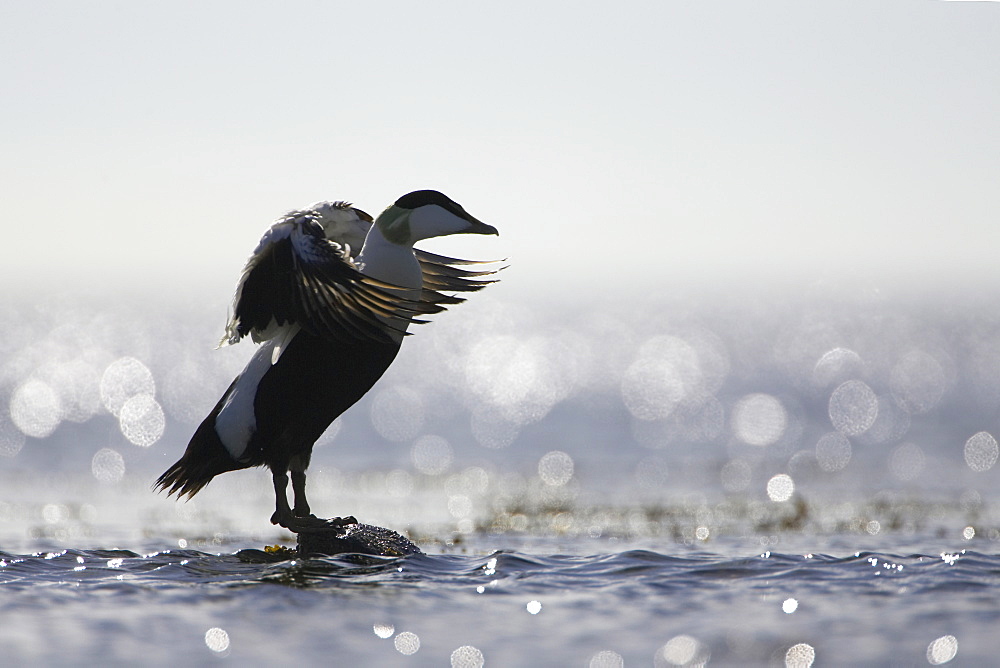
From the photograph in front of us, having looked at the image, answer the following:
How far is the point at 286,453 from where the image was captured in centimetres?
716

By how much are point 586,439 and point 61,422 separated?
53.8ft

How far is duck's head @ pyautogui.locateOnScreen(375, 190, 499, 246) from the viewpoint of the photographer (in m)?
7.09

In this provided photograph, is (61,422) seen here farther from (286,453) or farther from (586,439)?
(286,453)

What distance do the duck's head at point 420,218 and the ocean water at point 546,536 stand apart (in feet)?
7.08

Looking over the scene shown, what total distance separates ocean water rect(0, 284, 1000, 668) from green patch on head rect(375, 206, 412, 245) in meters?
2.12

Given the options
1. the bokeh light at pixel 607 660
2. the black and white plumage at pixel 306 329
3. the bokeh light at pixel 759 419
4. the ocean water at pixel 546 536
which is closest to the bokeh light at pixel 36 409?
the ocean water at pixel 546 536

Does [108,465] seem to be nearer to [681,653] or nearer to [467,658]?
[467,658]

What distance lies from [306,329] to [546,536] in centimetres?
466

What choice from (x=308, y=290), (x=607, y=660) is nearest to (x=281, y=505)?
(x=308, y=290)

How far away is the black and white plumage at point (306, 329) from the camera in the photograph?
6562mm

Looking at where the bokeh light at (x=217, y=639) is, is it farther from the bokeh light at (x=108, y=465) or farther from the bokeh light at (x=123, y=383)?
the bokeh light at (x=123, y=383)

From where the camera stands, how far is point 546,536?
10.7 metres

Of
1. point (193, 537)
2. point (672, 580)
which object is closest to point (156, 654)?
point (672, 580)

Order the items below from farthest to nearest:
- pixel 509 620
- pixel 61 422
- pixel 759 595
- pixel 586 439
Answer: pixel 61 422
pixel 586 439
pixel 759 595
pixel 509 620
